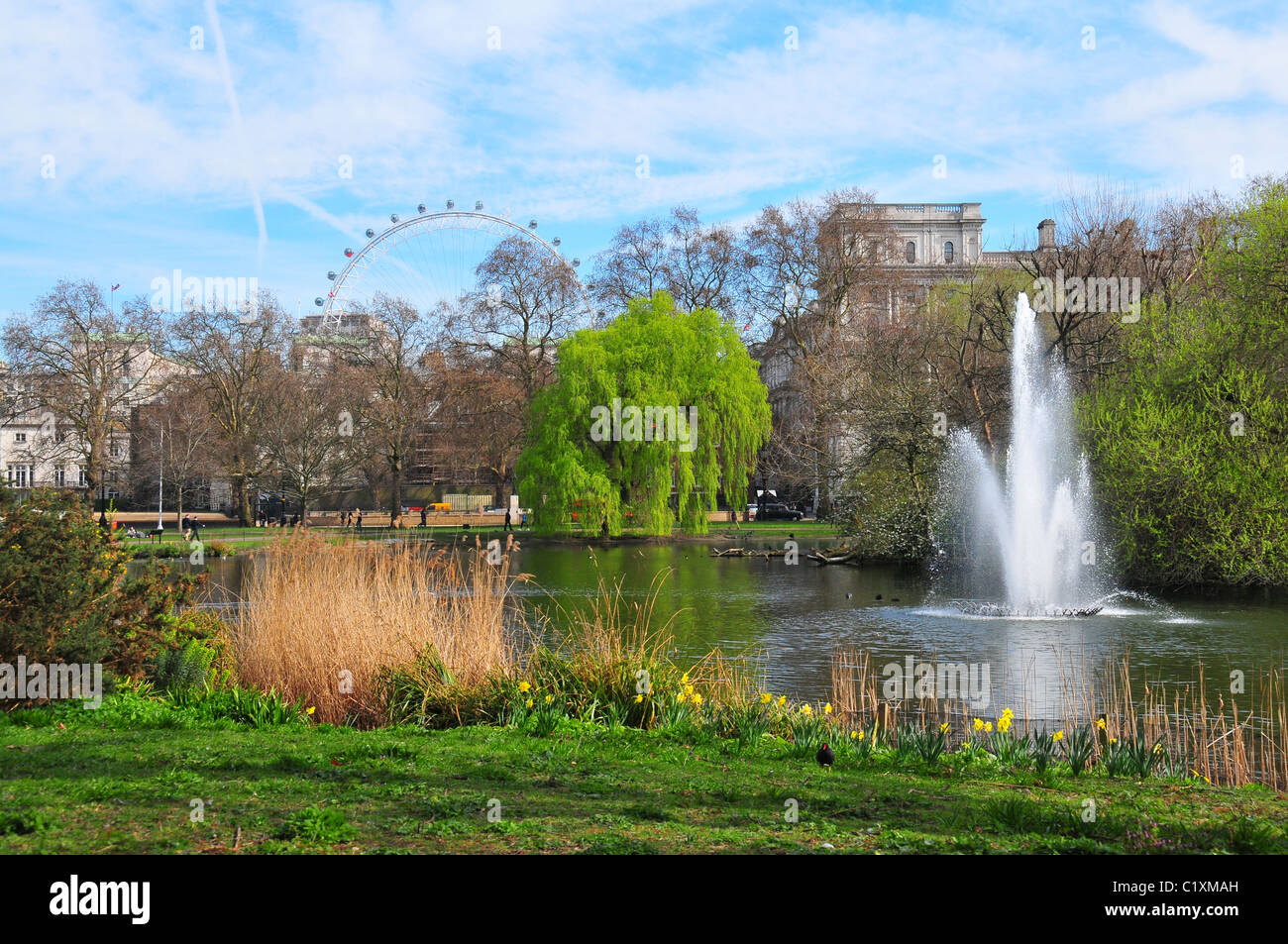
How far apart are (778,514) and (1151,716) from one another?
5593 cm

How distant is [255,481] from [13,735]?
52.9 metres

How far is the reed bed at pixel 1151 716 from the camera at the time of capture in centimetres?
819

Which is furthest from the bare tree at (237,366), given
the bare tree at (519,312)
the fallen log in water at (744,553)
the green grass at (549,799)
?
the green grass at (549,799)

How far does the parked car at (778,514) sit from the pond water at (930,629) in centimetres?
3547

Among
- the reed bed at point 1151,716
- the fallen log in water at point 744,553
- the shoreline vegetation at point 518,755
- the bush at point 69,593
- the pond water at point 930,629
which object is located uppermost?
the bush at point 69,593

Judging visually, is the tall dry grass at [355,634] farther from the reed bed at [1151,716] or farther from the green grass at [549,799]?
the reed bed at [1151,716]

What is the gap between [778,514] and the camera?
216 ft

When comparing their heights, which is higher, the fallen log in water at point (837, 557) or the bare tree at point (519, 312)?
the bare tree at point (519, 312)

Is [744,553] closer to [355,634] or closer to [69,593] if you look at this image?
[355,634]

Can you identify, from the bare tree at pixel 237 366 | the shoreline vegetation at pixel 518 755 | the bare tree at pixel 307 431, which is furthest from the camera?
the bare tree at pixel 237 366

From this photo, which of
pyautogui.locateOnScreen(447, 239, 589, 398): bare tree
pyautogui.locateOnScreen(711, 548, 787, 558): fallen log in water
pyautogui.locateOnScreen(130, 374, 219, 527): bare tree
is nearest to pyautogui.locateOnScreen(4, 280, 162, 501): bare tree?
pyautogui.locateOnScreen(130, 374, 219, 527): bare tree

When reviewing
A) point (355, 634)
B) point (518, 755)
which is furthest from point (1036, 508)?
point (518, 755)

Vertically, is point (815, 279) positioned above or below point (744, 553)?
above
